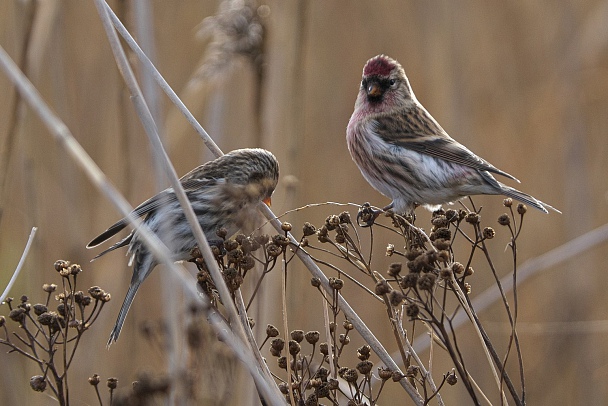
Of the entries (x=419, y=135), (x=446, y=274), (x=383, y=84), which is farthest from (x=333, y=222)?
(x=383, y=84)

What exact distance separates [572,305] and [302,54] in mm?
2507

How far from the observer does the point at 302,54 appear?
3582 millimetres

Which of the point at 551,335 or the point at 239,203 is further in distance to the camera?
the point at 551,335

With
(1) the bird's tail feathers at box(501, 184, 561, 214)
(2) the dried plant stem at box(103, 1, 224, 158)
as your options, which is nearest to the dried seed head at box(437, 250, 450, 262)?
(2) the dried plant stem at box(103, 1, 224, 158)

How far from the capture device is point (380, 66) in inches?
165

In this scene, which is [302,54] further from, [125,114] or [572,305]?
[572,305]

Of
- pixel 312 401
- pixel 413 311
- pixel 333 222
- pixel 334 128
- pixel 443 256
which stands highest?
pixel 334 128

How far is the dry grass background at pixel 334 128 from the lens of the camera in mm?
3840

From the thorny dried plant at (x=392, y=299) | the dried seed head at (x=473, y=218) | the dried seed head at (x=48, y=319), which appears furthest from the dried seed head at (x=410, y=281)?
the dried seed head at (x=48, y=319)

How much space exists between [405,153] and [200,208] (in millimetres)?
1025

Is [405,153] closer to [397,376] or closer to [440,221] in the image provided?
[440,221]

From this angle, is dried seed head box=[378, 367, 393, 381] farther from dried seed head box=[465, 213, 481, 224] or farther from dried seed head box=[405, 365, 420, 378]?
dried seed head box=[465, 213, 481, 224]

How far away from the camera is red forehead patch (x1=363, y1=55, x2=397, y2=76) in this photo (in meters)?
4.17

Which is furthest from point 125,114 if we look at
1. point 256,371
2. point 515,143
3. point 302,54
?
point 515,143
